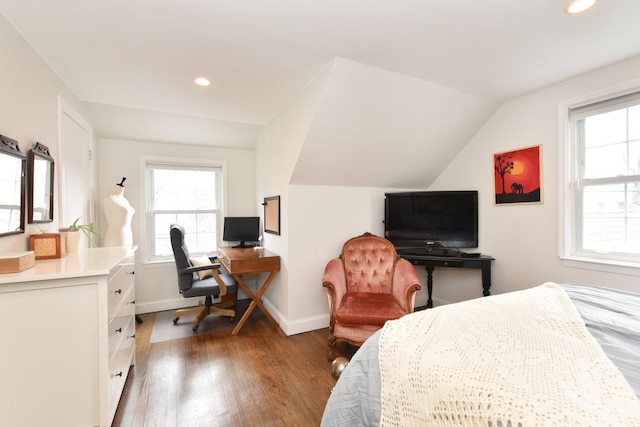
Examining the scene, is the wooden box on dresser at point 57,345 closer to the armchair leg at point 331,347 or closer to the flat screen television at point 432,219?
the armchair leg at point 331,347

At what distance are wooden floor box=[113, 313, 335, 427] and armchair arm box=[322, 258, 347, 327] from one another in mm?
459

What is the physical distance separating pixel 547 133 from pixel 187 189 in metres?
4.15

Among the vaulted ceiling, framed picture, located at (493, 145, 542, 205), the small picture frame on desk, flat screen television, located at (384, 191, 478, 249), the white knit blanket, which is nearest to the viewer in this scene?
the white knit blanket

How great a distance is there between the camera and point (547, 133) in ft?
8.25

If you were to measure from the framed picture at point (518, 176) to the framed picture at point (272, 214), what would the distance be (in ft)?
7.87

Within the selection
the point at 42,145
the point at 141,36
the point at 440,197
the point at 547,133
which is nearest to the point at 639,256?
the point at 547,133

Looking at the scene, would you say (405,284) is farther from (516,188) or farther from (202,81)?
(202,81)

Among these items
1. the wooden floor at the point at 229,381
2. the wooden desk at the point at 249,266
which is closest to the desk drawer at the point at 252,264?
the wooden desk at the point at 249,266

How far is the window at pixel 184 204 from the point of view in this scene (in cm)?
356

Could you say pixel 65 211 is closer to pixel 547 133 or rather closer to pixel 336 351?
pixel 336 351

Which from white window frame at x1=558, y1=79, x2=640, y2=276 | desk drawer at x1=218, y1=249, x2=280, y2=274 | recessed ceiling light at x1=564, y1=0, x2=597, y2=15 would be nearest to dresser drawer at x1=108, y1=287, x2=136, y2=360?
desk drawer at x1=218, y1=249, x2=280, y2=274

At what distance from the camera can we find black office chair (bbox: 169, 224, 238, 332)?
9.08ft

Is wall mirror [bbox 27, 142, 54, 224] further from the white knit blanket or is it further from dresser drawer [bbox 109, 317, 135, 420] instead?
the white knit blanket

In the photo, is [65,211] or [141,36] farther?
[65,211]
